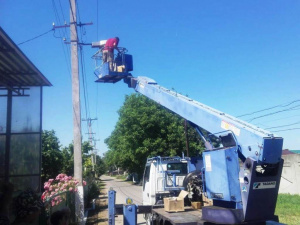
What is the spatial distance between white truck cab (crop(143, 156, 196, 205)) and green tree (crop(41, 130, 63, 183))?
38.4 feet

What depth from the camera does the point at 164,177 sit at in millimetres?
9633

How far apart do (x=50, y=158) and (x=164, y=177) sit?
41.7ft

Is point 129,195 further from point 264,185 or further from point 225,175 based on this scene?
point 264,185

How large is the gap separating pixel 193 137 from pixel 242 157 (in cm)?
2554

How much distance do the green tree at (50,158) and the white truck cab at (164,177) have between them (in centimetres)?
1170

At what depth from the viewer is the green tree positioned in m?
20.0

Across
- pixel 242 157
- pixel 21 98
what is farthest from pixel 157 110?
pixel 242 157

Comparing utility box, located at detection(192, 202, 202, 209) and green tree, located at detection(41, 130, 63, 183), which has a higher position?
green tree, located at detection(41, 130, 63, 183)

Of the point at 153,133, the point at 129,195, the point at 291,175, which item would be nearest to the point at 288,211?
the point at 291,175

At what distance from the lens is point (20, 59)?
6.58 metres

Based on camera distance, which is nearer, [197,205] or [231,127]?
[231,127]

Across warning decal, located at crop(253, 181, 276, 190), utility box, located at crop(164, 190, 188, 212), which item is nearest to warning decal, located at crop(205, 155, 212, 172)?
warning decal, located at crop(253, 181, 276, 190)

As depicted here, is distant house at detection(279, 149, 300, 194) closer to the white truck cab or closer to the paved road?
the paved road

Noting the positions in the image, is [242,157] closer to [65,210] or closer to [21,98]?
[65,210]
